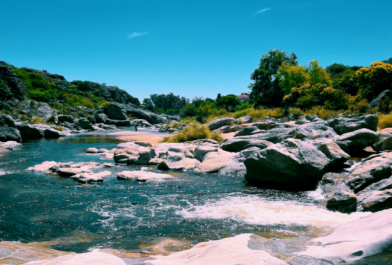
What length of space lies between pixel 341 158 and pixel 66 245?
982 centimetres

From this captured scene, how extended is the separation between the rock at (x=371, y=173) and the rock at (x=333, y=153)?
1.58 metres

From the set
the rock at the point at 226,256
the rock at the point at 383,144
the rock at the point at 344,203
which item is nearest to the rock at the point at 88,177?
the rock at the point at 226,256

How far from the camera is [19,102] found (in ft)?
134

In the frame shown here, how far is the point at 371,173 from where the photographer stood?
808 cm

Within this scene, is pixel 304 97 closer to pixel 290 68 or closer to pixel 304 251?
pixel 290 68

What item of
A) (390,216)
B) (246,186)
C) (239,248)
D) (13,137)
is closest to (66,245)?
(239,248)

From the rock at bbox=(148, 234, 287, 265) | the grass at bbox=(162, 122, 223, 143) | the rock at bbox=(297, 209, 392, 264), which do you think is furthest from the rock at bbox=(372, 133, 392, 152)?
the grass at bbox=(162, 122, 223, 143)

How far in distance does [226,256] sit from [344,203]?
5.34 metres

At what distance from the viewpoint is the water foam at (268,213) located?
6.50 metres

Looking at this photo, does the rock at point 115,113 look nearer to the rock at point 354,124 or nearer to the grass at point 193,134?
the grass at point 193,134

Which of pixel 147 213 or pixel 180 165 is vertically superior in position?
pixel 180 165

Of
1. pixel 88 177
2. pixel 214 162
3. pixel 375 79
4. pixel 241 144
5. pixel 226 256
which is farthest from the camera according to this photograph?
pixel 375 79

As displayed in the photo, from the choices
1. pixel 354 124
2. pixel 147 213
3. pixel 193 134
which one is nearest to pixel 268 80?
pixel 193 134

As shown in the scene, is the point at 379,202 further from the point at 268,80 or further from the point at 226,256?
the point at 268,80
